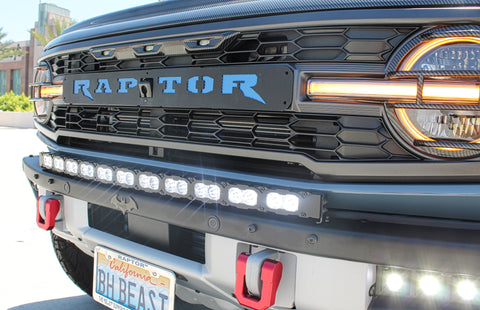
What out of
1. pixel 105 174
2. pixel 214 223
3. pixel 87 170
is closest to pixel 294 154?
pixel 214 223

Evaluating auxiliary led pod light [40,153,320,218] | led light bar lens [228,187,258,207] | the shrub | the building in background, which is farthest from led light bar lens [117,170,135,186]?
the building in background

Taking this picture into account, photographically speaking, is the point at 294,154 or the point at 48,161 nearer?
the point at 294,154

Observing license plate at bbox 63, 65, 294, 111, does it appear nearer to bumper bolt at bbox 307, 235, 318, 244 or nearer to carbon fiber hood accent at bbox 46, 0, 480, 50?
carbon fiber hood accent at bbox 46, 0, 480, 50

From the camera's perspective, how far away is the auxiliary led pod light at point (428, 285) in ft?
4.19

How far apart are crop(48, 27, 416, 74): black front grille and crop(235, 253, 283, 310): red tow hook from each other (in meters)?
0.68

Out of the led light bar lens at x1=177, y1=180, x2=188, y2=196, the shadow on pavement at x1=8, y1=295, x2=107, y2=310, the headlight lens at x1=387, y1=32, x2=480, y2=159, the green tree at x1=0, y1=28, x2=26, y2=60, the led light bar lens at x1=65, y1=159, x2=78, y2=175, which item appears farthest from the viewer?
the green tree at x1=0, y1=28, x2=26, y2=60

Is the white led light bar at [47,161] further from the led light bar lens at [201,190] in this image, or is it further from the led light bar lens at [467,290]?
the led light bar lens at [467,290]

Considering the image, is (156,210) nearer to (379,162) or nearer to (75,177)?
(75,177)

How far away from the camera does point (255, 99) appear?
1460 mm

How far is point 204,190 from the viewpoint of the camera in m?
1.56

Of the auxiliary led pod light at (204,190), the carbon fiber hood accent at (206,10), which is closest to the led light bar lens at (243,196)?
the auxiliary led pod light at (204,190)

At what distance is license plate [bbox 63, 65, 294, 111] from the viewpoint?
1.42 meters

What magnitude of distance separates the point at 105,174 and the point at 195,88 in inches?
25.1

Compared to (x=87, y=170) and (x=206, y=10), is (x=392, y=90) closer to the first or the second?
(x=206, y=10)
